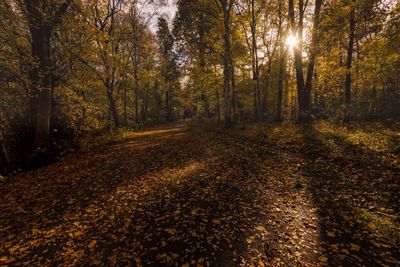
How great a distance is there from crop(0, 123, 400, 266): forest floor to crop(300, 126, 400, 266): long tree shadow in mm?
20

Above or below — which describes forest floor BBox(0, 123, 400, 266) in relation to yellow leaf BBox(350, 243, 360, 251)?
above

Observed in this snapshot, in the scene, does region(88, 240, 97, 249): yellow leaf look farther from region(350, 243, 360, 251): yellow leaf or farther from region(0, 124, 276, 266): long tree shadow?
region(350, 243, 360, 251): yellow leaf

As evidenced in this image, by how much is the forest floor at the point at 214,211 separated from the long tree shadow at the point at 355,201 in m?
0.02

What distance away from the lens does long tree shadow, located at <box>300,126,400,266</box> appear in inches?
131

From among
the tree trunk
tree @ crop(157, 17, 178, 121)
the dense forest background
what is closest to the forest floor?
the tree trunk

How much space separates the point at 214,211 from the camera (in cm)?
475

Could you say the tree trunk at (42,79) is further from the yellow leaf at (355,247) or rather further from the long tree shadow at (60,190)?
the yellow leaf at (355,247)

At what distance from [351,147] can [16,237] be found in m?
10.5

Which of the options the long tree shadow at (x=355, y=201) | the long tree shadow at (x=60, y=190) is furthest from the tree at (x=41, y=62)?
the long tree shadow at (x=355, y=201)

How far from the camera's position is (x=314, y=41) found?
11664 millimetres

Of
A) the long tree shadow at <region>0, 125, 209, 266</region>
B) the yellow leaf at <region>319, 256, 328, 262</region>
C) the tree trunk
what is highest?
the tree trunk

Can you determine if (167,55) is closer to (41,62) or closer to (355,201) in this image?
(41,62)

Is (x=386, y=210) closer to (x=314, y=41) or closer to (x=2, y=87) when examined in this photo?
(x=314, y=41)

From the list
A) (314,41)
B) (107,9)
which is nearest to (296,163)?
(314,41)
